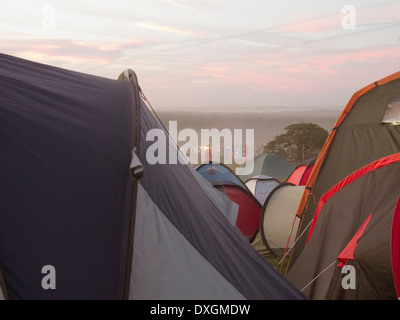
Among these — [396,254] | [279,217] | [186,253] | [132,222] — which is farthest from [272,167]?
[132,222]

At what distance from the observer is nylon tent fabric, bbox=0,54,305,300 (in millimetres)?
2789

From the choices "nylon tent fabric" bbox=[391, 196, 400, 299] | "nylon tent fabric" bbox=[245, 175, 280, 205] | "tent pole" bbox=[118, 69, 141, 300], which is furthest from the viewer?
"nylon tent fabric" bbox=[245, 175, 280, 205]

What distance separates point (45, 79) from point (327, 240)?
3.12m

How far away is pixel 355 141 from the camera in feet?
17.1

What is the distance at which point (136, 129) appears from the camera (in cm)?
333

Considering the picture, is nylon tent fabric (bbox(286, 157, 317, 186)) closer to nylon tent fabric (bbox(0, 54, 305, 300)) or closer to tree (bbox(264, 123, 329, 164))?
nylon tent fabric (bbox(0, 54, 305, 300))

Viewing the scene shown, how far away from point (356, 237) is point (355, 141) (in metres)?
1.34

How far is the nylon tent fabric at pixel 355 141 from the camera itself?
497 cm

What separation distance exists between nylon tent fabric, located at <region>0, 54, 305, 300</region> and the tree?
27679 millimetres

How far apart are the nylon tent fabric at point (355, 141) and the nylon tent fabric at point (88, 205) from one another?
2.13 meters

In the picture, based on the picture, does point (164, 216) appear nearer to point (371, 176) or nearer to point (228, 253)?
point (228, 253)

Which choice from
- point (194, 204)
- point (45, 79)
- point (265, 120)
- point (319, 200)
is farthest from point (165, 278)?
point (265, 120)

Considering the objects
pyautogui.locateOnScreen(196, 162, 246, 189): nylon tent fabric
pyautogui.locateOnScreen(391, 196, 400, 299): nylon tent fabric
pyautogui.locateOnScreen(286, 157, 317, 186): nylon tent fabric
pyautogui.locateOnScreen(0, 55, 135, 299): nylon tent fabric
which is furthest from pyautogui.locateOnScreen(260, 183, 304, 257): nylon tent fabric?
pyautogui.locateOnScreen(0, 55, 135, 299): nylon tent fabric

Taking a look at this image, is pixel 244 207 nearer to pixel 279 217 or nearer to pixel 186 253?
pixel 279 217
